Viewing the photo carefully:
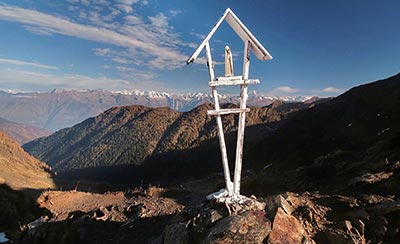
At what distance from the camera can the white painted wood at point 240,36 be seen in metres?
10.2

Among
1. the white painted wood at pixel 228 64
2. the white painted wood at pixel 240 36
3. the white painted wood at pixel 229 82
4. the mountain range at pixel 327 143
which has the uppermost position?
the white painted wood at pixel 240 36

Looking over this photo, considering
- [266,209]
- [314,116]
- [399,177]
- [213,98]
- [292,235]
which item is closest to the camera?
[292,235]

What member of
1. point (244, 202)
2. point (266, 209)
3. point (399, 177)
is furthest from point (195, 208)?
point (399, 177)

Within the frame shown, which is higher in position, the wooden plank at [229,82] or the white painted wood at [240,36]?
the white painted wood at [240,36]

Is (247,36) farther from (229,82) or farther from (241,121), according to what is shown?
Result: (241,121)

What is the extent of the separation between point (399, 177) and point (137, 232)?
1394cm

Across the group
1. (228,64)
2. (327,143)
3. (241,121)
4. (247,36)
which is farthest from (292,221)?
(327,143)

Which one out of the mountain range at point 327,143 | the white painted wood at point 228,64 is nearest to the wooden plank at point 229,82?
the white painted wood at point 228,64

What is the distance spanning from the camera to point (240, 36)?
1077 cm

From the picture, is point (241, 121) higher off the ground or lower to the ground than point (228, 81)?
lower

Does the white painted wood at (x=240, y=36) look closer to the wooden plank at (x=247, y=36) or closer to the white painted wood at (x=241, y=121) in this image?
the wooden plank at (x=247, y=36)

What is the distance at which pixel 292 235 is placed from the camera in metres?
8.97

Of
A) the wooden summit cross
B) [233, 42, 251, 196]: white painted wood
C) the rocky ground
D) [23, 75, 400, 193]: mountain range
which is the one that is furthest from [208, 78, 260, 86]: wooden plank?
[23, 75, 400, 193]: mountain range

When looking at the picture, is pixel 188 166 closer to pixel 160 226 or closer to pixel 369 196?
pixel 160 226
